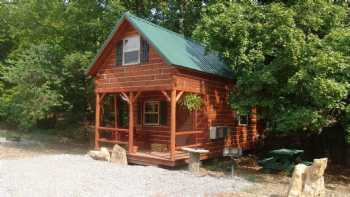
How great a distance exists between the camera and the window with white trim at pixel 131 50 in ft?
43.6

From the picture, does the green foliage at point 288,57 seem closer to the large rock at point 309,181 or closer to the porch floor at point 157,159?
the large rock at point 309,181

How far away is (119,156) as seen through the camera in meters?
13.1

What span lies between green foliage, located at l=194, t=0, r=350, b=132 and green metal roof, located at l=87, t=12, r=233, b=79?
0.97 metres

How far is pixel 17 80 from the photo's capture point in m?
17.9

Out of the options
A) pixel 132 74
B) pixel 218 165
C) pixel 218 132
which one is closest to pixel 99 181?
pixel 132 74

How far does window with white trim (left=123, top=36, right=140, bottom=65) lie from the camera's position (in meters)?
13.3

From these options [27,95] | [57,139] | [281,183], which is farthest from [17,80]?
[281,183]

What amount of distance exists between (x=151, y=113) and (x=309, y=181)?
8.83m

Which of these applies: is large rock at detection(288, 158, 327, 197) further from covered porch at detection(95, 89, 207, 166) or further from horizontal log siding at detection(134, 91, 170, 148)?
horizontal log siding at detection(134, 91, 170, 148)

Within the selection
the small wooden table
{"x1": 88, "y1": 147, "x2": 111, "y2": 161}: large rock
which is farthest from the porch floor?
{"x1": 88, "y1": 147, "x2": 111, "y2": 161}: large rock

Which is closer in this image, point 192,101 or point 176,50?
point 192,101

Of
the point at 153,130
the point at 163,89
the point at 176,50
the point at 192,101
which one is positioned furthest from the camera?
the point at 153,130

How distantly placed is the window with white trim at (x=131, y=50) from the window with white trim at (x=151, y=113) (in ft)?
9.34

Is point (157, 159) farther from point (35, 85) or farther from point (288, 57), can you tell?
point (35, 85)
